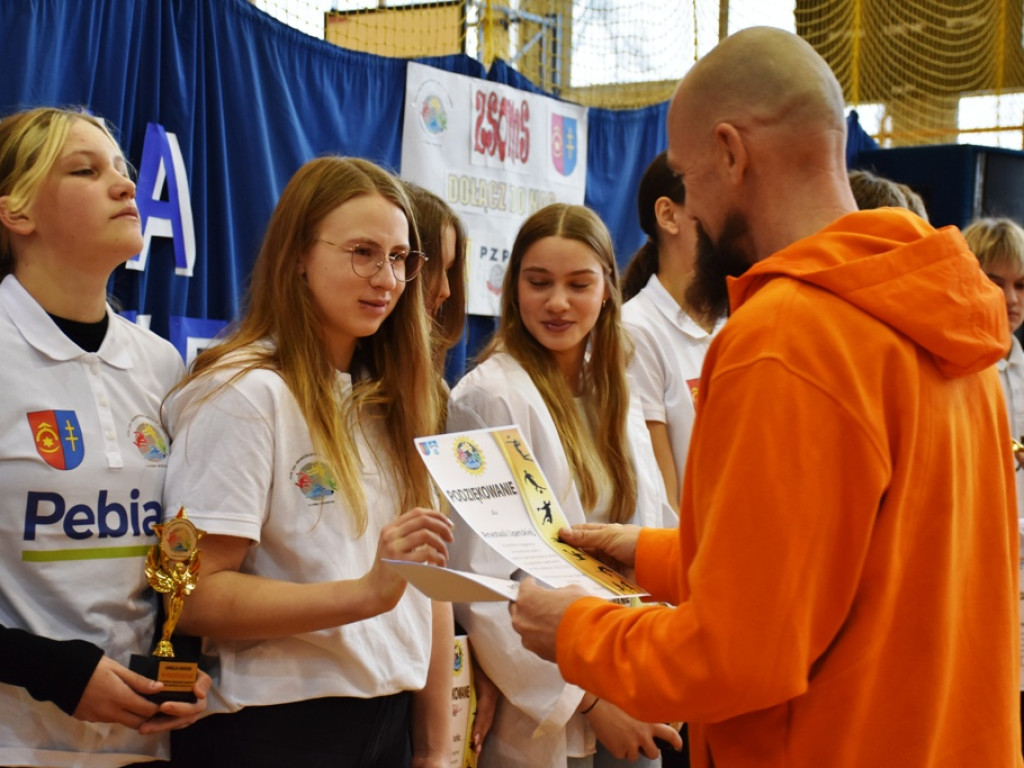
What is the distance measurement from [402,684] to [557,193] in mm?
3714

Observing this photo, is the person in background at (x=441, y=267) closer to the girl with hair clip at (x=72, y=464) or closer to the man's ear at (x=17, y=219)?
the girl with hair clip at (x=72, y=464)

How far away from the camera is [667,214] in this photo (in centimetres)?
347

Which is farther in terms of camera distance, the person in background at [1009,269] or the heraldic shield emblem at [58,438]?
the person in background at [1009,269]

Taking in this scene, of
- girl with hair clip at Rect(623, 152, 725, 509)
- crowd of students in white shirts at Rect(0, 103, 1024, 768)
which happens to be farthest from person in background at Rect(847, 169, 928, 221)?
crowd of students in white shirts at Rect(0, 103, 1024, 768)

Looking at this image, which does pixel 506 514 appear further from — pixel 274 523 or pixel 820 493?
pixel 820 493

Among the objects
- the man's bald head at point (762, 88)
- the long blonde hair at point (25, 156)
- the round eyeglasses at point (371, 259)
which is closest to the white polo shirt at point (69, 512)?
the long blonde hair at point (25, 156)

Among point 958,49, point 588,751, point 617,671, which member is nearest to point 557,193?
point 588,751

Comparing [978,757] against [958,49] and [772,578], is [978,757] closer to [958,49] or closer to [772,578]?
[772,578]

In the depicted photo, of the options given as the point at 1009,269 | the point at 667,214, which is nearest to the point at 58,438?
the point at 667,214

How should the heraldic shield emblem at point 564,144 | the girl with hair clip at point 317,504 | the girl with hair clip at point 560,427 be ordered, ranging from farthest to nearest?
the heraldic shield emblem at point 564,144 < the girl with hair clip at point 560,427 < the girl with hair clip at point 317,504

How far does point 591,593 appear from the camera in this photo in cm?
170

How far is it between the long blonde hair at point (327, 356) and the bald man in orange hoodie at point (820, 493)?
645mm

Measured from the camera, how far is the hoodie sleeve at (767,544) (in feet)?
4.46

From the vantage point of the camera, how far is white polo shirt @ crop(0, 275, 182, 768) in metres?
1.91
